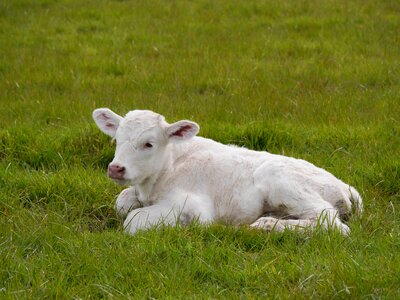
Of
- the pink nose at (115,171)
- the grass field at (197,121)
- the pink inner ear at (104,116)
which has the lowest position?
the grass field at (197,121)

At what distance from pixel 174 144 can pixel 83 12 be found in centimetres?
1005

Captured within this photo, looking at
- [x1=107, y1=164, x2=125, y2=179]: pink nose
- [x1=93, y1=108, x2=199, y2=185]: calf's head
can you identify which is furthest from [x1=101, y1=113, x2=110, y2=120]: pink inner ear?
[x1=107, y1=164, x2=125, y2=179]: pink nose

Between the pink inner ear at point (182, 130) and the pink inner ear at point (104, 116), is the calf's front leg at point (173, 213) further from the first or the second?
the pink inner ear at point (104, 116)

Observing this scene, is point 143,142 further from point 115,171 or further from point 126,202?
point 126,202

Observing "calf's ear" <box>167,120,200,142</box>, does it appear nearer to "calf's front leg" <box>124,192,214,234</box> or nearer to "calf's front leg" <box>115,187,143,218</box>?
"calf's front leg" <box>124,192,214,234</box>

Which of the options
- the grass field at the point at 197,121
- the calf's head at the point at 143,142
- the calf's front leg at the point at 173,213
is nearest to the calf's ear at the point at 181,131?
the calf's head at the point at 143,142

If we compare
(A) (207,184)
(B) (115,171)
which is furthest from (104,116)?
(A) (207,184)

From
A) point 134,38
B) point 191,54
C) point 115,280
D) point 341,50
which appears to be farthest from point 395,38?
point 115,280

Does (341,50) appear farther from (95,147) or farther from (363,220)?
(363,220)

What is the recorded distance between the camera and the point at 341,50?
14.2 m

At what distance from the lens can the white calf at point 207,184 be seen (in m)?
7.02

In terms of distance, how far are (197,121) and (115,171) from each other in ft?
11.7

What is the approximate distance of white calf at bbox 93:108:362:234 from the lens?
23.0 ft

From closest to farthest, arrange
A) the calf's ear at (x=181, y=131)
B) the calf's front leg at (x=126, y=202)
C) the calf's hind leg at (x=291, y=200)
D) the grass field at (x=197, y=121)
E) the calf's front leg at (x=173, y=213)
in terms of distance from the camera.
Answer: the grass field at (x=197, y=121) < the calf's hind leg at (x=291, y=200) < the calf's front leg at (x=173, y=213) < the calf's ear at (x=181, y=131) < the calf's front leg at (x=126, y=202)
